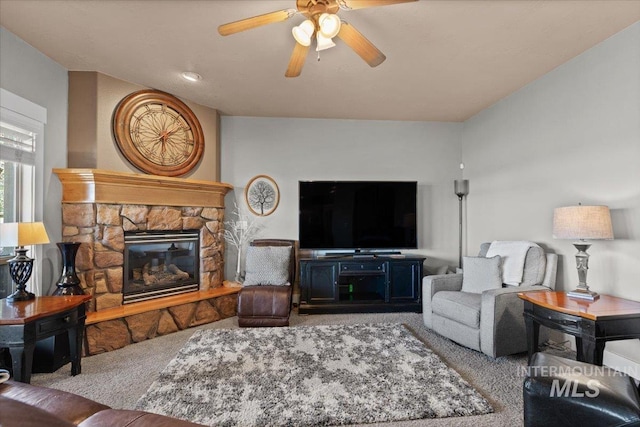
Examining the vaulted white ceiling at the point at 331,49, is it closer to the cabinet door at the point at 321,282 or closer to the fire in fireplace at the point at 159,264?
the fire in fireplace at the point at 159,264

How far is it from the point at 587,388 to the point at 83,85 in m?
4.39

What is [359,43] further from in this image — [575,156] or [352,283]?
[352,283]

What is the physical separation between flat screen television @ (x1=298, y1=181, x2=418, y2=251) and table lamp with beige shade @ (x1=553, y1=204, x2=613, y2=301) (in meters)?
1.98

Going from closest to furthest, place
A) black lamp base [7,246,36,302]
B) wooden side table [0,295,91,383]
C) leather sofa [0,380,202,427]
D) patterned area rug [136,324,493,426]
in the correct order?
leather sofa [0,380,202,427] < patterned area rug [136,324,493,426] < wooden side table [0,295,91,383] < black lamp base [7,246,36,302]

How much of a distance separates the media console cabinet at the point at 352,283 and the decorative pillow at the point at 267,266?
260 mm

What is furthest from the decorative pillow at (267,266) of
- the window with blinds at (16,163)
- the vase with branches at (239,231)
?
the window with blinds at (16,163)

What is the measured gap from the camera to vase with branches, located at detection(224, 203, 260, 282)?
166 inches

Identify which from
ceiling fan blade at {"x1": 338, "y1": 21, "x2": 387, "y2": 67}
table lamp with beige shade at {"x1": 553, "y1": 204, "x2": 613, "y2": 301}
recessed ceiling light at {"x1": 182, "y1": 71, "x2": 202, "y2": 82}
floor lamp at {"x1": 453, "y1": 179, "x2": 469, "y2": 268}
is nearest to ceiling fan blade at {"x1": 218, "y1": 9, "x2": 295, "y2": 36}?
ceiling fan blade at {"x1": 338, "y1": 21, "x2": 387, "y2": 67}

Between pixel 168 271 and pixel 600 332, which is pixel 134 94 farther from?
pixel 600 332

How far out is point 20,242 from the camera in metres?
2.13

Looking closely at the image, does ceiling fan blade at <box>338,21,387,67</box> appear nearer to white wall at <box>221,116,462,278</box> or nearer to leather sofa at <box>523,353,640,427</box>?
leather sofa at <box>523,353,640,427</box>

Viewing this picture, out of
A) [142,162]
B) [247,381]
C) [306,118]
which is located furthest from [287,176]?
[247,381]

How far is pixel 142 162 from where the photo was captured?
337cm

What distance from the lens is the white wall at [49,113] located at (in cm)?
254
